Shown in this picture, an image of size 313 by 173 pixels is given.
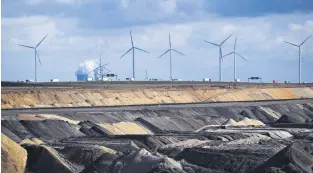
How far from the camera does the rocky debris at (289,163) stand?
104ft

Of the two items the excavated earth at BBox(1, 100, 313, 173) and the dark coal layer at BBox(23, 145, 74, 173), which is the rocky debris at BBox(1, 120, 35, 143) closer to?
the excavated earth at BBox(1, 100, 313, 173)

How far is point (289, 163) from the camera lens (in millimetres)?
32250

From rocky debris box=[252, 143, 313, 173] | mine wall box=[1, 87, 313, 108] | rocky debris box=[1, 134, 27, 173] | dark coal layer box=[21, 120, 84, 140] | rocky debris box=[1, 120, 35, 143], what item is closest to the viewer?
rocky debris box=[252, 143, 313, 173]

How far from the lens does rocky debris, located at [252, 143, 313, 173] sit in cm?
3159

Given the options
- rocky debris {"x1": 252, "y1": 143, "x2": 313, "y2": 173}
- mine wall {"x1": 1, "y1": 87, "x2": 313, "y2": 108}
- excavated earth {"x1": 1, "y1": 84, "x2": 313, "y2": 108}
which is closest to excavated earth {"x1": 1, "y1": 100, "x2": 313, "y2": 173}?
rocky debris {"x1": 252, "y1": 143, "x2": 313, "y2": 173}

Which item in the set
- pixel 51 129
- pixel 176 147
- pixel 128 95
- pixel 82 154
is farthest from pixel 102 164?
pixel 128 95

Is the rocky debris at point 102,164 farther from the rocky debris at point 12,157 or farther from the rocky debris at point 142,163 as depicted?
the rocky debris at point 12,157

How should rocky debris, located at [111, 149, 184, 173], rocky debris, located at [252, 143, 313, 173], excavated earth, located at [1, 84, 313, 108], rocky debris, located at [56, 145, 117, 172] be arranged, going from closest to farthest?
rocky debris, located at [252, 143, 313, 173]
rocky debris, located at [111, 149, 184, 173]
rocky debris, located at [56, 145, 117, 172]
excavated earth, located at [1, 84, 313, 108]

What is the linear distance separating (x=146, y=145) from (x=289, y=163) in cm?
1264

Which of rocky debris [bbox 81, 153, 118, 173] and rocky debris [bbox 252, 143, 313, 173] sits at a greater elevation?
rocky debris [bbox 252, 143, 313, 173]

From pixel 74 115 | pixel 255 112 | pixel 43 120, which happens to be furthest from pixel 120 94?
pixel 43 120

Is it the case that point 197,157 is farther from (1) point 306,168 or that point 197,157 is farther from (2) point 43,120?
(2) point 43,120

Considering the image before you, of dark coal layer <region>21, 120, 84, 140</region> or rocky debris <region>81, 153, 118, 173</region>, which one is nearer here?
rocky debris <region>81, 153, 118, 173</region>

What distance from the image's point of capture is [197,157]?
3697cm
